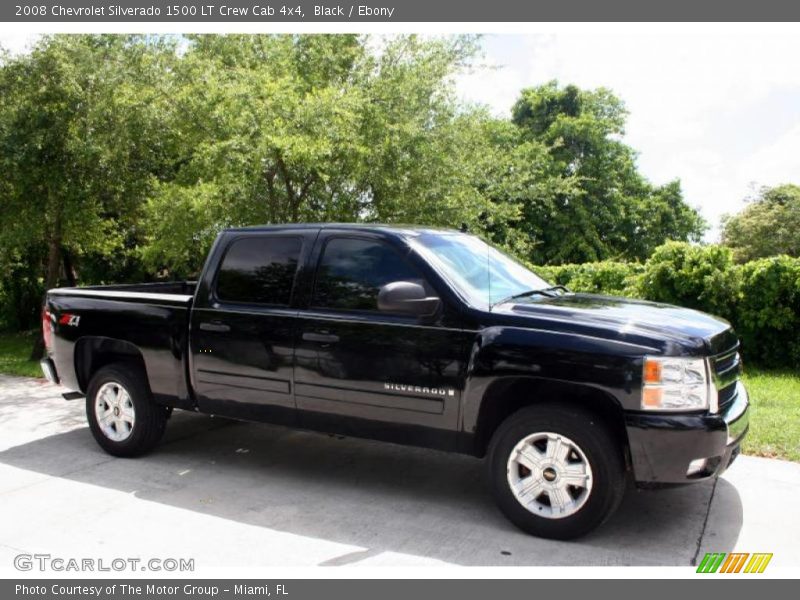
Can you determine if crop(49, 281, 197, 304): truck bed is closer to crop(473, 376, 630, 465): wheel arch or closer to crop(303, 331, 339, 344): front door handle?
crop(303, 331, 339, 344): front door handle

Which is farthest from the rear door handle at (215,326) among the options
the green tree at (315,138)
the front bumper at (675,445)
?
the green tree at (315,138)

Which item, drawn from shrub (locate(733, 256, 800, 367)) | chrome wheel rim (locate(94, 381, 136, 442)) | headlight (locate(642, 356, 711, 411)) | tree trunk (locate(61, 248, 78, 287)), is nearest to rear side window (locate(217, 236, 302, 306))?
chrome wheel rim (locate(94, 381, 136, 442))

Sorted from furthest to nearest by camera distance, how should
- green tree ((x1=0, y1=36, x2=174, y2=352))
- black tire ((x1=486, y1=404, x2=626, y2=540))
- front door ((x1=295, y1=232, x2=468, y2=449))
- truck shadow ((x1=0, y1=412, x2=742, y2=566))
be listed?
green tree ((x1=0, y1=36, x2=174, y2=352)) < front door ((x1=295, y1=232, x2=468, y2=449)) < truck shadow ((x1=0, y1=412, x2=742, y2=566)) < black tire ((x1=486, y1=404, x2=626, y2=540))

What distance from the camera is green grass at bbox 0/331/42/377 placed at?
1091 centimetres

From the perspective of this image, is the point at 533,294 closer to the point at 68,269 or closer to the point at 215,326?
the point at 215,326

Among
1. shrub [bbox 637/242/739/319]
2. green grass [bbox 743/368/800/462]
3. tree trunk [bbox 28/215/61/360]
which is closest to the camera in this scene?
green grass [bbox 743/368/800/462]

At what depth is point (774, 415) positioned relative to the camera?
6.88 m

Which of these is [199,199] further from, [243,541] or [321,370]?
[243,541]

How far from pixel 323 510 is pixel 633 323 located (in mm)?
2354

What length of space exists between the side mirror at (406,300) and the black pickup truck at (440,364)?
1 cm

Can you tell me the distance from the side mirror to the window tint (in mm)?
259

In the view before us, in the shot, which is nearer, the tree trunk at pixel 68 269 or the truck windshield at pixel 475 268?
the truck windshield at pixel 475 268

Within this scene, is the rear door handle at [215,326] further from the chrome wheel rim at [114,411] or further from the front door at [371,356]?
the chrome wheel rim at [114,411]

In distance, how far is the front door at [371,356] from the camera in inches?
180
